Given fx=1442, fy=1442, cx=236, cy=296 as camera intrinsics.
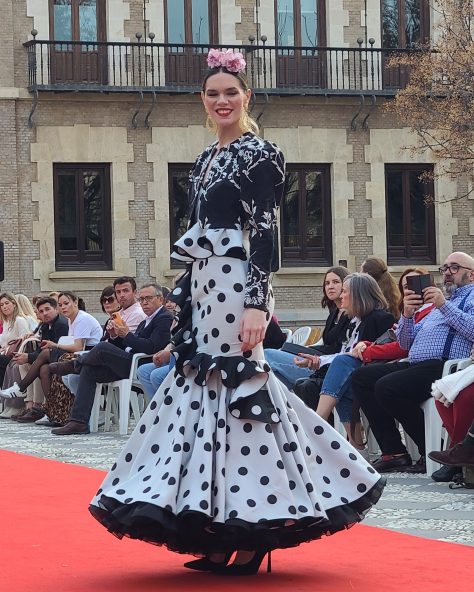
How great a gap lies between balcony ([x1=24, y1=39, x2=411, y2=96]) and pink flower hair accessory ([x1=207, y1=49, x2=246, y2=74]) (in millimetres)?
23107

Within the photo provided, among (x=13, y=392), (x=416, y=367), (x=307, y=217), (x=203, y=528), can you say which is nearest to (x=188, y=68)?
(x=307, y=217)

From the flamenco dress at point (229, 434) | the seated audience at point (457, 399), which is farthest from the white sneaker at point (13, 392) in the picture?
the flamenco dress at point (229, 434)

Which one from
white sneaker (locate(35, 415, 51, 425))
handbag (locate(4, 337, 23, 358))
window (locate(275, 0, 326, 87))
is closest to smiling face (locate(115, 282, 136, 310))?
white sneaker (locate(35, 415, 51, 425))

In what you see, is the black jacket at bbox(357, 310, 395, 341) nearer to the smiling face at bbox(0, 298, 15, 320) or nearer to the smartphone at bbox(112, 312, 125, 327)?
the smartphone at bbox(112, 312, 125, 327)

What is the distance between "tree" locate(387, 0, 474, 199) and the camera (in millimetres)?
27109

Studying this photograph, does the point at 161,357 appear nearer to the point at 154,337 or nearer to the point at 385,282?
the point at 154,337

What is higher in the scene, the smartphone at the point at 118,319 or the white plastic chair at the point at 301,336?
the smartphone at the point at 118,319

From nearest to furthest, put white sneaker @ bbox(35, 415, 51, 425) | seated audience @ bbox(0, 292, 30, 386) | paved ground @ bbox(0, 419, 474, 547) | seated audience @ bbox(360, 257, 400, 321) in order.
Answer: paved ground @ bbox(0, 419, 474, 547) → seated audience @ bbox(360, 257, 400, 321) → white sneaker @ bbox(35, 415, 51, 425) → seated audience @ bbox(0, 292, 30, 386)

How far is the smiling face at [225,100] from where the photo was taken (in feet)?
18.6

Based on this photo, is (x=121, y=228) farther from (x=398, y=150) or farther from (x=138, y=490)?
(x=138, y=490)

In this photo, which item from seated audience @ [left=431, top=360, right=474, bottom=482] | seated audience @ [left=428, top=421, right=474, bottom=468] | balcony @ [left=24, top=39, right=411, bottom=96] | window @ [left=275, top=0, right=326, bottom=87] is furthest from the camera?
window @ [left=275, top=0, right=326, bottom=87]

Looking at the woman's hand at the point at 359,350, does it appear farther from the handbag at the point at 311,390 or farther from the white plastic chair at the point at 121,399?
the white plastic chair at the point at 121,399

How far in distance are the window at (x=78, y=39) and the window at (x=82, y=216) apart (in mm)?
1863

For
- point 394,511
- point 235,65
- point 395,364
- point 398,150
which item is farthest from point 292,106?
point 235,65
